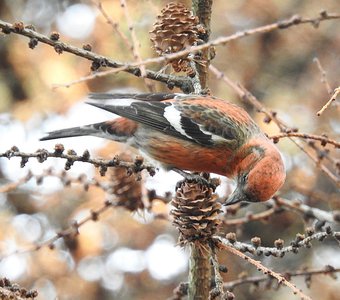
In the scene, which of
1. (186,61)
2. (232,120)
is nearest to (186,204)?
(186,61)

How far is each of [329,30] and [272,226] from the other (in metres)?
1.93

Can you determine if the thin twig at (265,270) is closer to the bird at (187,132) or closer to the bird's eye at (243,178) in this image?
the bird's eye at (243,178)

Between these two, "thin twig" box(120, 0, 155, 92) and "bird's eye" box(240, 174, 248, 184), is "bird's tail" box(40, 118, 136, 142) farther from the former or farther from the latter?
"bird's eye" box(240, 174, 248, 184)

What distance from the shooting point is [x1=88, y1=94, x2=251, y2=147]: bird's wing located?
3.90 m

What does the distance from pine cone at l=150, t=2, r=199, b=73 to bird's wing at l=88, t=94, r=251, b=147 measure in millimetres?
660

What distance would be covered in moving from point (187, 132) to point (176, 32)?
0.99 m

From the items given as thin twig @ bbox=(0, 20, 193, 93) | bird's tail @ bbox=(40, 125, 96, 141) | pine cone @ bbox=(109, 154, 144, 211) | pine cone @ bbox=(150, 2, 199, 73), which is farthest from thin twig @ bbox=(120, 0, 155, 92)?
A: bird's tail @ bbox=(40, 125, 96, 141)

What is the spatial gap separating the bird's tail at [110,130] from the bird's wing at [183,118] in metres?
0.15

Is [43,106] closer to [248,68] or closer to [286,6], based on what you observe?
[248,68]

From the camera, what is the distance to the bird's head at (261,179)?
3389mm

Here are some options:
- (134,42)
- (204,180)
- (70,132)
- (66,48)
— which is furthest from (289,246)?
(70,132)

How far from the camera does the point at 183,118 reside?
157 inches

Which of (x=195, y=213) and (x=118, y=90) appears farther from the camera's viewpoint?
(x=118, y=90)

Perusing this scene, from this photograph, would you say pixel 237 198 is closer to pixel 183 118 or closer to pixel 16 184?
pixel 183 118
